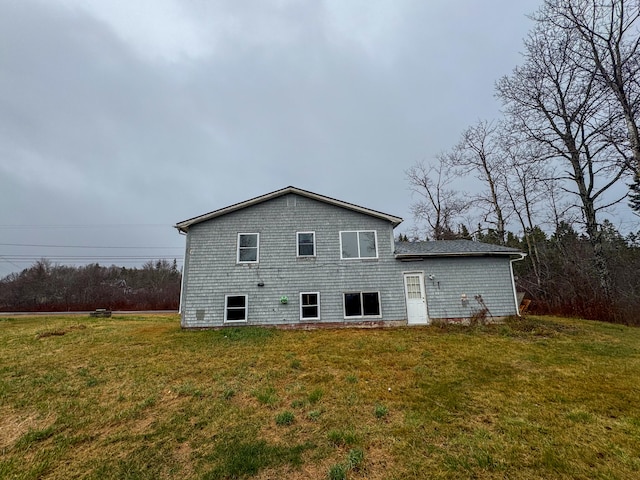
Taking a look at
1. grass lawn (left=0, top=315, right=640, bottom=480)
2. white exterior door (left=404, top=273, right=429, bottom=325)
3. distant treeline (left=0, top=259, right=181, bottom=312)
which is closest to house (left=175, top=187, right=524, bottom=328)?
white exterior door (left=404, top=273, right=429, bottom=325)

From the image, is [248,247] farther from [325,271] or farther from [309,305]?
[309,305]

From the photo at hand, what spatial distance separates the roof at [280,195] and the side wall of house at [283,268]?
224 mm

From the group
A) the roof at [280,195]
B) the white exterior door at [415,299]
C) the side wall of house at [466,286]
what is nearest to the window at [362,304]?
the white exterior door at [415,299]

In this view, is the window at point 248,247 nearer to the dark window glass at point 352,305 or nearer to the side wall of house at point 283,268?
the side wall of house at point 283,268

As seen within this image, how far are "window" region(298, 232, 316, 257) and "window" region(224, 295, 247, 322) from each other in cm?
310

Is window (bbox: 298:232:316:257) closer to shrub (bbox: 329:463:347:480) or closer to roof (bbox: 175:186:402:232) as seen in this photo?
roof (bbox: 175:186:402:232)

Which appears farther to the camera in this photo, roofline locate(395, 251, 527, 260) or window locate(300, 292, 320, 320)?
window locate(300, 292, 320, 320)

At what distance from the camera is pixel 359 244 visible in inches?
479

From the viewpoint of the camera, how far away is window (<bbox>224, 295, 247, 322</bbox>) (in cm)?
1163

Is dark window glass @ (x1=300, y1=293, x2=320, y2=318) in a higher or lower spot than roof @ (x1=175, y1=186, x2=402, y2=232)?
lower

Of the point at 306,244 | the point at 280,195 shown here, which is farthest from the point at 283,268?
the point at 280,195

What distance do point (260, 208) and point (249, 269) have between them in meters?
2.79

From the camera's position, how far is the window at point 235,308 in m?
11.6

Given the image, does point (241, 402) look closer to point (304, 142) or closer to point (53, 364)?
point (53, 364)
